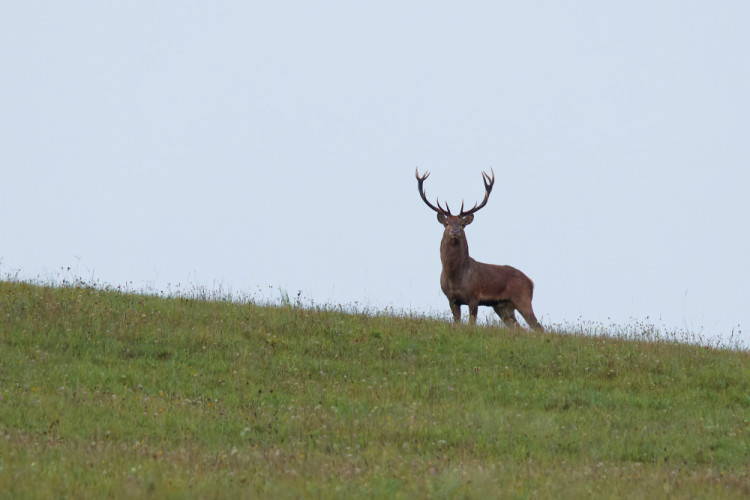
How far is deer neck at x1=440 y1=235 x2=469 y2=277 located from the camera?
56.9 feet

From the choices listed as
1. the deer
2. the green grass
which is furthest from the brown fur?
the green grass

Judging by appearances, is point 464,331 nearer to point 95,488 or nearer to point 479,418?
point 479,418

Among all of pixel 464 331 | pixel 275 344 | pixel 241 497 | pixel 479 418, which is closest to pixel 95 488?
pixel 241 497

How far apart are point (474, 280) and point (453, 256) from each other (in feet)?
2.35

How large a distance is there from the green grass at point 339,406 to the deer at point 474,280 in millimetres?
2348

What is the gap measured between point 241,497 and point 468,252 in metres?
12.2

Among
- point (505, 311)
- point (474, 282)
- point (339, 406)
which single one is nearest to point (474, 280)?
point (474, 282)

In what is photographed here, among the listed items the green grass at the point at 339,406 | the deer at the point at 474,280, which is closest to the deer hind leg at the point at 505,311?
the deer at the point at 474,280

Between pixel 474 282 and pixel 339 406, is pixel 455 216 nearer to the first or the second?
pixel 474 282

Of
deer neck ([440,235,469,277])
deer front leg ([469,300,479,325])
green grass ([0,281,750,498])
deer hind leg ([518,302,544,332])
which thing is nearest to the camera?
green grass ([0,281,750,498])

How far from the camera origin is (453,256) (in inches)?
683

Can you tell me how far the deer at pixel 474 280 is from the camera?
1739cm

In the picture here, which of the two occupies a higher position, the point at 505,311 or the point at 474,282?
the point at 474,282

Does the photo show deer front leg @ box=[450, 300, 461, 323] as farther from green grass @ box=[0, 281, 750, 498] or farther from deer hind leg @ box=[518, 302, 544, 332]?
green grass @ box=[0, 281, 750, 498]
